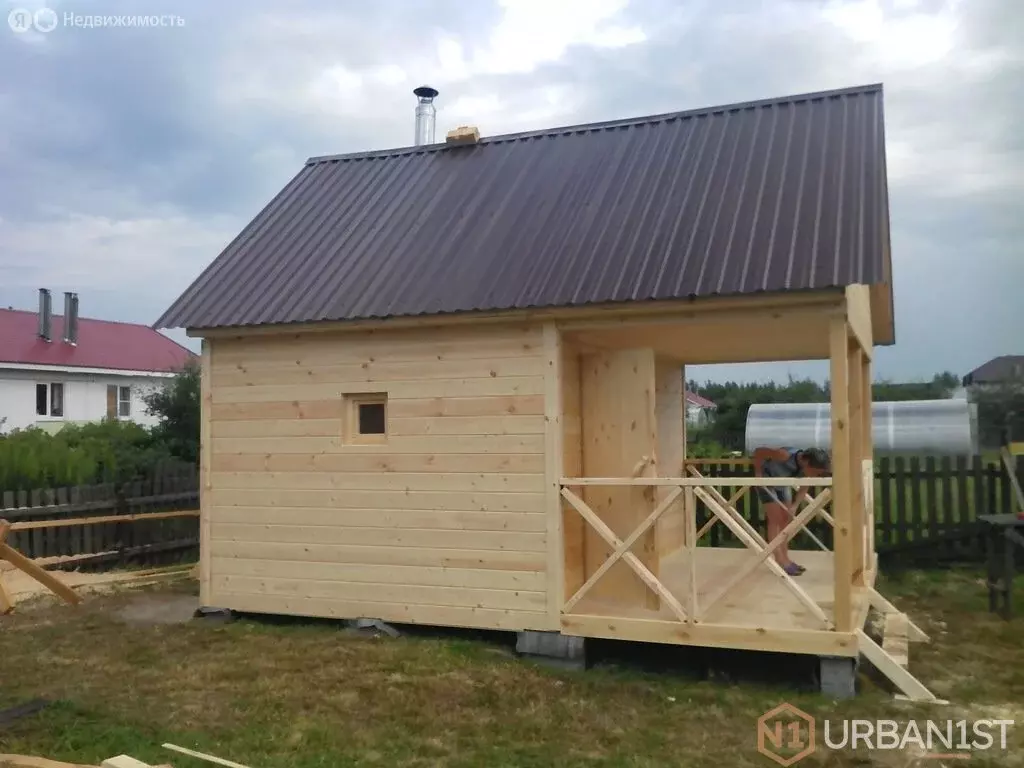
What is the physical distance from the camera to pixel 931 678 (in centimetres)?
666

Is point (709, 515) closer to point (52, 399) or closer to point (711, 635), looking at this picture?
point (711, 635)

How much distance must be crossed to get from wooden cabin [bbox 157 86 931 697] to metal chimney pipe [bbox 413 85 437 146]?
3270 mm

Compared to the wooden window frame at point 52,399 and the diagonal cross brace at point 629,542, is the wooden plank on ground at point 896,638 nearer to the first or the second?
the diagonal cross brace at point 629,542

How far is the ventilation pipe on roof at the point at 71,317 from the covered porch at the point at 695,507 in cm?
2552

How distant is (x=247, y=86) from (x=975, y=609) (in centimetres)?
1034

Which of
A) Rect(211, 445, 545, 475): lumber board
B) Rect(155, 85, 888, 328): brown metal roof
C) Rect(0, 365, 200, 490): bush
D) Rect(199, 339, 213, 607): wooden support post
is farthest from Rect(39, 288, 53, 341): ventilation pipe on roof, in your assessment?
Rect(211, 445, 545, 475): lumber board

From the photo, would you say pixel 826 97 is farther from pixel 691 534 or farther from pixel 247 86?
pixel 247 86

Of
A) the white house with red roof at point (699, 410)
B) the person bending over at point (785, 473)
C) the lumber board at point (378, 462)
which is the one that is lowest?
the person bending over at point (785, 473)

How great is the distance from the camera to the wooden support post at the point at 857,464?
8383 millimetres

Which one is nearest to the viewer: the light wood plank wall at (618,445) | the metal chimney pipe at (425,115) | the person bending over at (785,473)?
the light wood plank wall at (618,445)

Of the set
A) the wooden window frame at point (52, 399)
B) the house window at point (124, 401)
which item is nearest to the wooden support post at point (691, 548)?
the wooden window frame at point (52, 399)

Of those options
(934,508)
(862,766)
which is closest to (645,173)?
(862,766)

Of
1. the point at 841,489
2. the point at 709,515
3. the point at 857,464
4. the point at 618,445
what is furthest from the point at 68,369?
the point at 841,489

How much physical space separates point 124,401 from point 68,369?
9.83 ft
